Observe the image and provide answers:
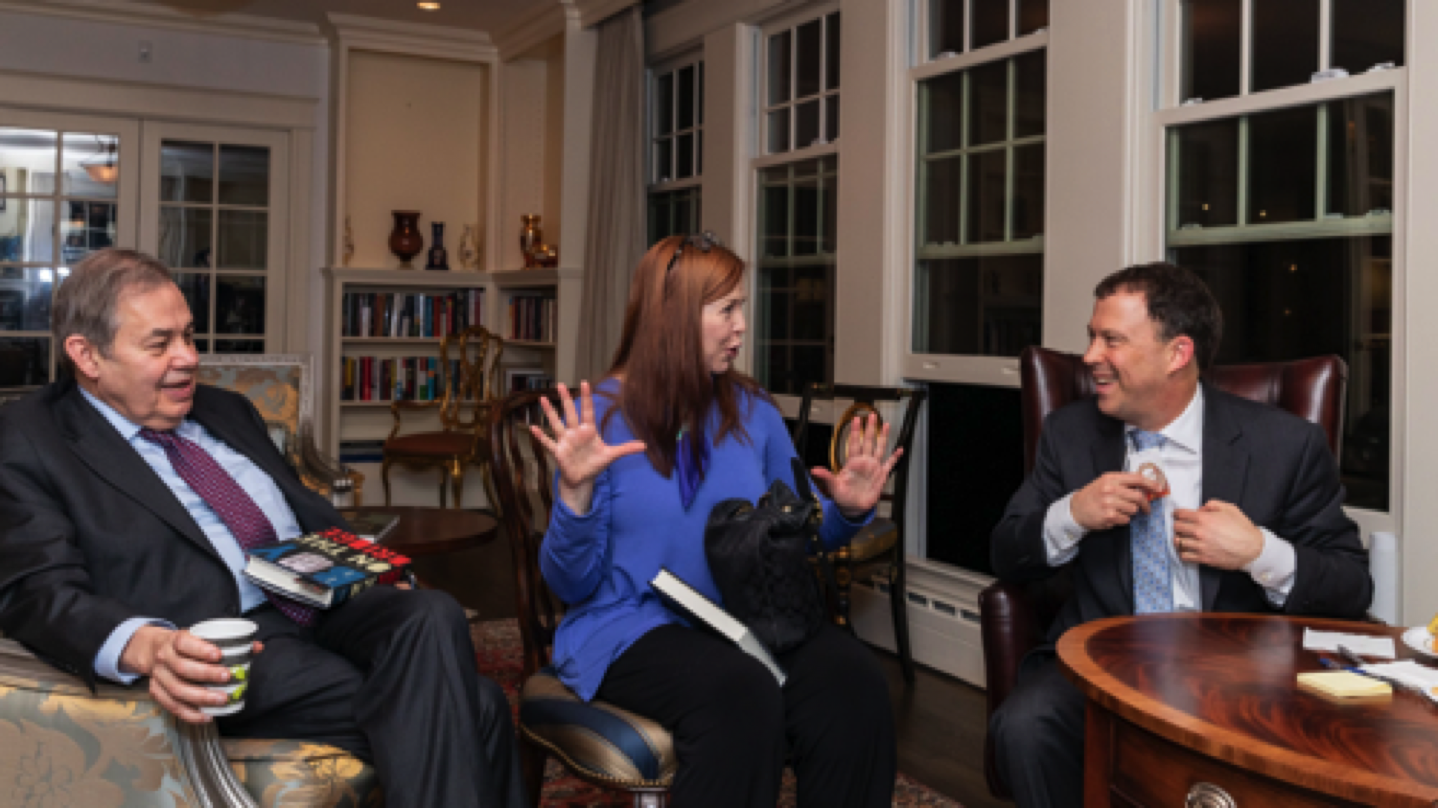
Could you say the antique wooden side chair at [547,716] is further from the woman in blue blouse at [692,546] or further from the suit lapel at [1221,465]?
the suit lapel at [1221,465]

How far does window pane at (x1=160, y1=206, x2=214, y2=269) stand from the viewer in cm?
669

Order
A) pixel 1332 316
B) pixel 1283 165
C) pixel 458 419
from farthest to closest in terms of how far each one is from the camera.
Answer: pixel 458 419, pixel 1283 165, pixel 1332 316

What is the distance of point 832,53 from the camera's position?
14.7ft

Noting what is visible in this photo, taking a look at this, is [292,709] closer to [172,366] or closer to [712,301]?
[172,366]

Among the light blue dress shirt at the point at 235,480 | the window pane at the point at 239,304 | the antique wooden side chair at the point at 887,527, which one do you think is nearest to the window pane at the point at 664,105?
the antique wooden side chair at the point at 887,527

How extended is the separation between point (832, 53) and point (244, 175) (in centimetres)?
405

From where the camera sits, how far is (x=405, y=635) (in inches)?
67.4

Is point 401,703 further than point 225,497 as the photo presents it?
No

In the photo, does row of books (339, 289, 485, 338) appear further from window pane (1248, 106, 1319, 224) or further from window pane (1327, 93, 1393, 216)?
window pane (1327, 93, 1393, 216)

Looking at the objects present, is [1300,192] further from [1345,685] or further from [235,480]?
[235,480]

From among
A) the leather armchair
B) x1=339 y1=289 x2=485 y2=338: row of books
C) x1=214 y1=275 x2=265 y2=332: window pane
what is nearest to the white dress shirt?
the leather armchair

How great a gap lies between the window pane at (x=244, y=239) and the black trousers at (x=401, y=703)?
18.3ft

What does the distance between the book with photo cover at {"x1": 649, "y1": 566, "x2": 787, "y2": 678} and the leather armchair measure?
437 mm

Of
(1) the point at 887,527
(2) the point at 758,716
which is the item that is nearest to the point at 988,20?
(1) the point at 887,527
